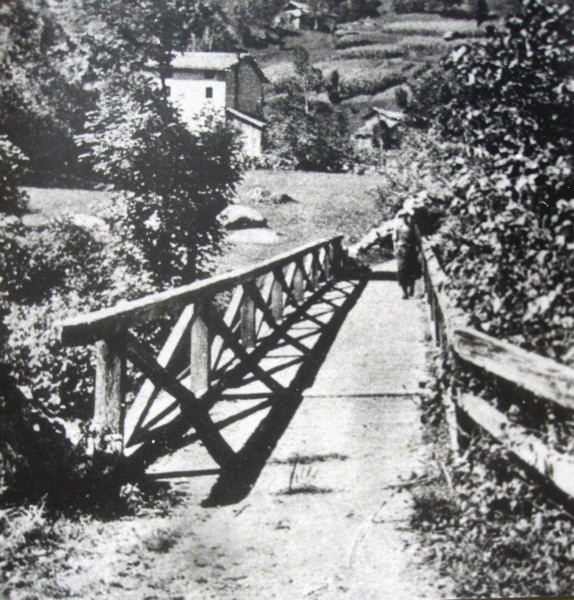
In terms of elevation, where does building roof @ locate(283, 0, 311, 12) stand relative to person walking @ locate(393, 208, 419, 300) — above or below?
above

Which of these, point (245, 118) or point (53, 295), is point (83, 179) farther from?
point (245, 118)

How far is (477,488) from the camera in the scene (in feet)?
9.02

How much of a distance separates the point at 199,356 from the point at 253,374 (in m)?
0.97

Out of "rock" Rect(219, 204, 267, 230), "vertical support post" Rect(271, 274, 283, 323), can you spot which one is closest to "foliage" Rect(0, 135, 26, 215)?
"vertical support post" Rect(271, 274, 283, 323)

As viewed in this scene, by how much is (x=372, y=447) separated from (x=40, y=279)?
14.3ft

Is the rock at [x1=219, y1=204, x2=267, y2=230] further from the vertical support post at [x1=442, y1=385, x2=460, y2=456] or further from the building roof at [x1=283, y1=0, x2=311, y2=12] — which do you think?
the vertical support post at [x1=442, y1=385, x2=460, y2=456]

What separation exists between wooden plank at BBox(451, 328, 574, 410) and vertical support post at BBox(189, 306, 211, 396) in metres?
1.88

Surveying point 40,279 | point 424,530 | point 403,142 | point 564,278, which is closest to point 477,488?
point 424,530

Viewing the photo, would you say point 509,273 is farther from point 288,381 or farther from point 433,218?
point 433,218

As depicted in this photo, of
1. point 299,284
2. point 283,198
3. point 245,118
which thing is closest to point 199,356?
point 245,118

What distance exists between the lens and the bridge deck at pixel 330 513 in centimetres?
251

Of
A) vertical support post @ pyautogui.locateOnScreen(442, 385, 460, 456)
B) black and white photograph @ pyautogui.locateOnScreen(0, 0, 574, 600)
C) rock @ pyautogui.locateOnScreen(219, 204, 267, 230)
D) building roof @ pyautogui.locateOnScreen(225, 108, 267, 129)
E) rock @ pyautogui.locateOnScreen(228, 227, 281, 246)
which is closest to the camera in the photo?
black and white photograph @ pyautogui.locateOnScreen(0, 0, 574, 600)

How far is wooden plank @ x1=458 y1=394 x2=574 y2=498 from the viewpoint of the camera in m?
2.36

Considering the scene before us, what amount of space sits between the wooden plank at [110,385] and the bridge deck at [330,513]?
59 centimetres
